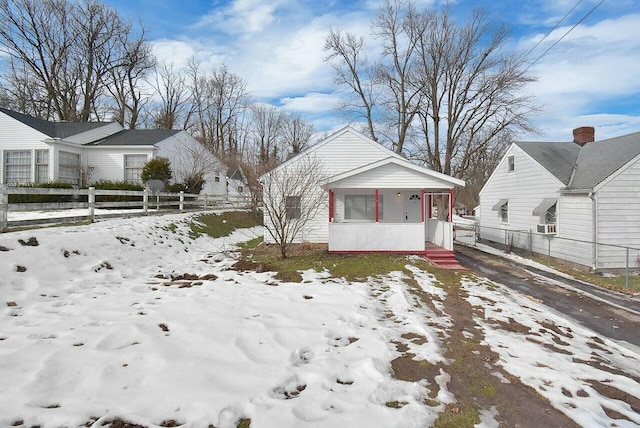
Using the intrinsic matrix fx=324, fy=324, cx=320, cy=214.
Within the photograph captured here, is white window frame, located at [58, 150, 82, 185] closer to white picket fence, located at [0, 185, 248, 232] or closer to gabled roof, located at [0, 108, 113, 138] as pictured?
gabled roof, located at [0, 108, 113, 138]

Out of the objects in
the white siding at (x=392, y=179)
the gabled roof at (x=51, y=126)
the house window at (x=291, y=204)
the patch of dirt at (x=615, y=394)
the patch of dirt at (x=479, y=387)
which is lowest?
the patch of dirt at (x=615, y=394)

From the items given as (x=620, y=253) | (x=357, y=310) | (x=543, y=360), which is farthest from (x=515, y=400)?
(x=620, y=253)

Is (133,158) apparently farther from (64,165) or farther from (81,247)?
(81,247)

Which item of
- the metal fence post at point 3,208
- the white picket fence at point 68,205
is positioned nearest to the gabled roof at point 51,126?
the white picket fence at point 68,205

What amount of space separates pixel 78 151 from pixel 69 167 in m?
1.23

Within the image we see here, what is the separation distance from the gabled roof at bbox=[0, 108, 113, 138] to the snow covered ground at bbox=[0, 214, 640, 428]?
48.8 feet

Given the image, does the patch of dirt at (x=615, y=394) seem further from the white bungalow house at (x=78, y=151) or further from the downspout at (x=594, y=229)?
the white bungalow house at (x=78, y=151)

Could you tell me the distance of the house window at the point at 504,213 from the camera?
1813cm

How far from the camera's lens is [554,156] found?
52.1ft

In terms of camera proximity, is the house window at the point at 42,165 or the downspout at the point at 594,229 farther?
the house window at the point at 42,165

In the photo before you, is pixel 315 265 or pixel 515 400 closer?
pixel 515 400

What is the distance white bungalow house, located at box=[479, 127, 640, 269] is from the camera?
480 inches

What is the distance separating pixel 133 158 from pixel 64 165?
11.6 feet

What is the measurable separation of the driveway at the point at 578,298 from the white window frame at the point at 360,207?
4248mm
